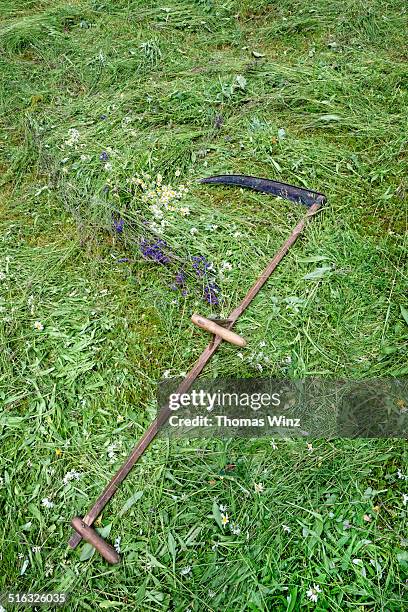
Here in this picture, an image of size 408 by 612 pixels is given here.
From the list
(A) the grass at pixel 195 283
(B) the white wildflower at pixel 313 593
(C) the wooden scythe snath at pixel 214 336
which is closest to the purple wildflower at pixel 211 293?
(A) the grass at pixel 195 283

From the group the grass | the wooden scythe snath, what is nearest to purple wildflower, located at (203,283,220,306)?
the grass

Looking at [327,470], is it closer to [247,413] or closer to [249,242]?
[247,413]

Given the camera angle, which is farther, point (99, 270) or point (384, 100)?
point (384, 100)

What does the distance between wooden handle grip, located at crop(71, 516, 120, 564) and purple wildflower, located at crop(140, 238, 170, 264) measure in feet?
5.29

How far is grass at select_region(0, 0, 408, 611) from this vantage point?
2.37 metres

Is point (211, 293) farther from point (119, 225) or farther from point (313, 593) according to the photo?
point (313, 593)

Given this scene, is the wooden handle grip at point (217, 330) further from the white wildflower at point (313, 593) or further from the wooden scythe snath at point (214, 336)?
the white wildflower at point (313, 593)

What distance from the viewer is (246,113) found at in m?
4.17

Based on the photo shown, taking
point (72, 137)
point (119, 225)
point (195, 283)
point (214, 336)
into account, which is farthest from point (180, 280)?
point (72, 137)

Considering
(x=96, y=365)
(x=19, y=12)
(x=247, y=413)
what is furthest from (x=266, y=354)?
(x=19, y=12)

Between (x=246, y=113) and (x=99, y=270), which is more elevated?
(x=246, y=113)

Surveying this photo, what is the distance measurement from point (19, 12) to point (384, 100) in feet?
12.8

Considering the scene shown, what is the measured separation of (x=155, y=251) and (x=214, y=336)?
770 millimetres

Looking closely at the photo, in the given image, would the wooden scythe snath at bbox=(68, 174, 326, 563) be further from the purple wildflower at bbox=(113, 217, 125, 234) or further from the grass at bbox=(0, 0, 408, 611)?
the purple wildflower at bbox=(113, 217, 125, 234)
